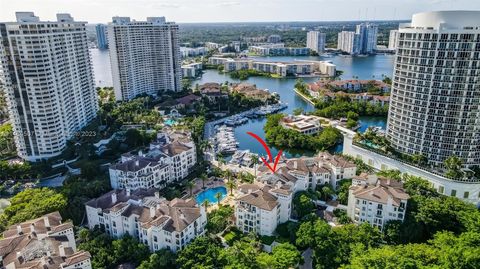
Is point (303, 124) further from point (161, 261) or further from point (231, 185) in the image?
point (161, 261)

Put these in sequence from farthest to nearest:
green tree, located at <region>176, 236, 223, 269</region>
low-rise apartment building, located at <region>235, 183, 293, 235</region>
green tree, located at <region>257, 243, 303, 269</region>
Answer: low-rise apartment building, located at <region>235, 183, 293, 235</region>
green tree, located at <region>176, 236, 223, 269</region>
green tree, located at <region>257, 243, 303, 269</region>

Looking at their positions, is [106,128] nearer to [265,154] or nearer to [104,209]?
[265,154]

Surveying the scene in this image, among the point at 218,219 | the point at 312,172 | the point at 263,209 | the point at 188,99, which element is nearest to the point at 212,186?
the point at 218,219

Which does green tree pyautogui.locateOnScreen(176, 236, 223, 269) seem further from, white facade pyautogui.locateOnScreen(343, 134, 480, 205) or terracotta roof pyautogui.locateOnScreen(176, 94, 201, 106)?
terracotta roof pyautogui.locateOnScreen(176, 94, 201, 106)

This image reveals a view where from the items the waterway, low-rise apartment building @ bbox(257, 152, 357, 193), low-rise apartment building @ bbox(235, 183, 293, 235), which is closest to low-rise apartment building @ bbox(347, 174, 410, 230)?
low-rise apartment building @ bbox(257, 152, 357, 193)

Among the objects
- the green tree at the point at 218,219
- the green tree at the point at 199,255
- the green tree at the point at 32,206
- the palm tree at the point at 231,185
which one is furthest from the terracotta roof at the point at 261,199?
the green tree at the point at 32,206

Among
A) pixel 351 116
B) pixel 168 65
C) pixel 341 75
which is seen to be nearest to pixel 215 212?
pixel 351 116

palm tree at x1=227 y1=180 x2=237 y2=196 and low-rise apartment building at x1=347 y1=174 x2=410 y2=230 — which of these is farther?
palm tree at x1=227 y1=180 x2=237 y2=196
